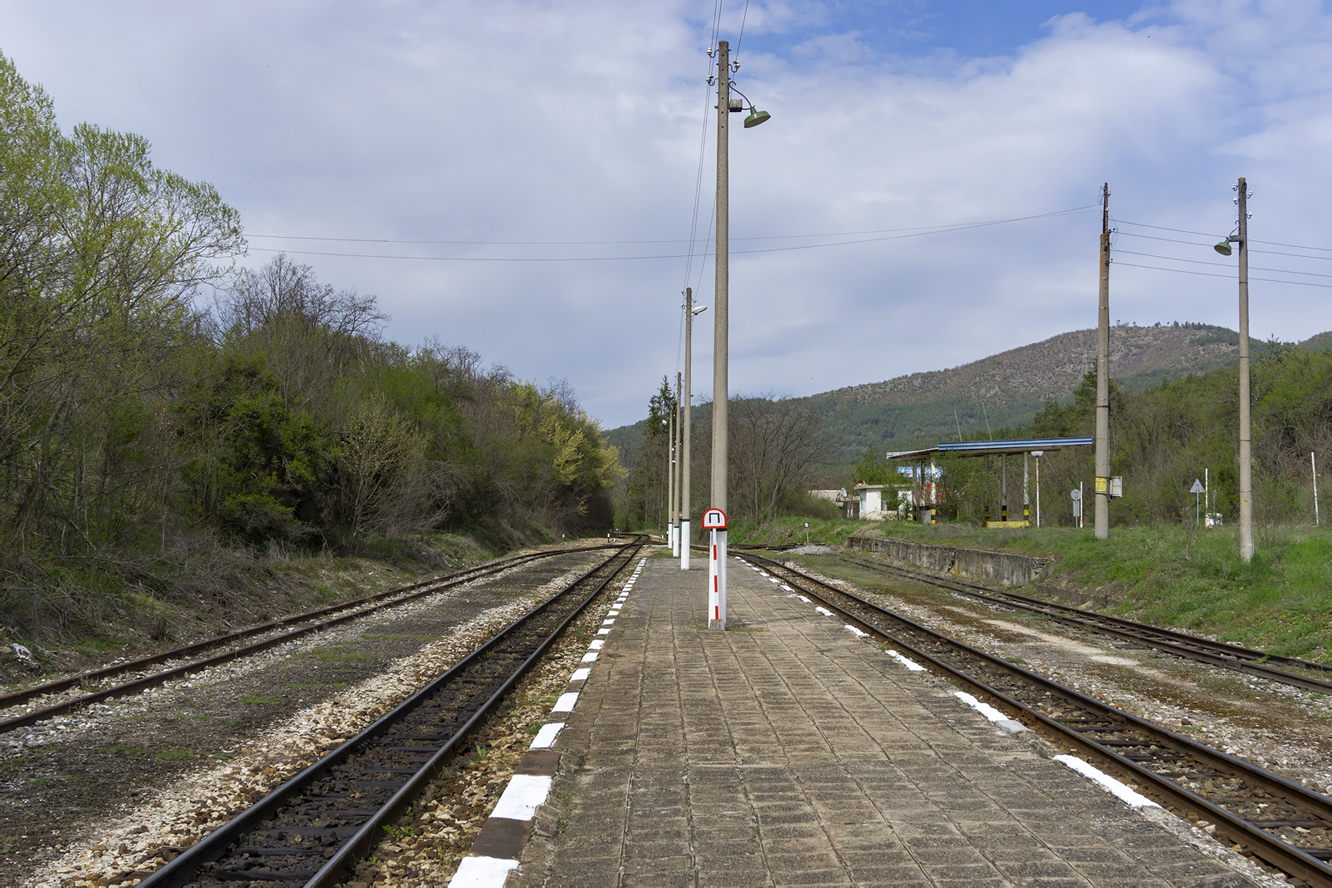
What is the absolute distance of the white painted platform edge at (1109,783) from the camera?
17.2 feet

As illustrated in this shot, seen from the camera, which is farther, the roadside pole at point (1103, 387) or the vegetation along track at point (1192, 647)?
the roadside pole at point (1103, 387)

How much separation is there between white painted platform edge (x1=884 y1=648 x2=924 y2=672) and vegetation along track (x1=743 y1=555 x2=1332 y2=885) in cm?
18

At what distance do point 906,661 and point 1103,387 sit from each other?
14.8 m

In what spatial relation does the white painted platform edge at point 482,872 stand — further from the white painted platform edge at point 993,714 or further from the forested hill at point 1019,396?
the forested hill at point 1019,396

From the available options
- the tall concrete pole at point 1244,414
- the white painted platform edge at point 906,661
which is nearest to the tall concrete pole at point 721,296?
the white painted platform edge at point 906,661

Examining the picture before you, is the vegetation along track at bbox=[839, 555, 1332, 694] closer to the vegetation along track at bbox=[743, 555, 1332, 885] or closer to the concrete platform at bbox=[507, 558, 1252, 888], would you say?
the vegetation along track at bbox=[743, 555, 1332, 885]

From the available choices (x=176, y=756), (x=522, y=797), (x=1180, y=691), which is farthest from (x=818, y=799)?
(x=1180, y=691)

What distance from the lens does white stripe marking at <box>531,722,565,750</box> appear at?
651cm

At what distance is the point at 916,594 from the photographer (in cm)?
2128

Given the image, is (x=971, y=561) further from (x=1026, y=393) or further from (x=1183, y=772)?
(x=1026, y=393)

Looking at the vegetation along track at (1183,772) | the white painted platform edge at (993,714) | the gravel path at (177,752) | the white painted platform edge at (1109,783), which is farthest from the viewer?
the white painted platform edge at (993,714)

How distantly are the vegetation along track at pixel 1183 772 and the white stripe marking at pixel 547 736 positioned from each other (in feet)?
13.0

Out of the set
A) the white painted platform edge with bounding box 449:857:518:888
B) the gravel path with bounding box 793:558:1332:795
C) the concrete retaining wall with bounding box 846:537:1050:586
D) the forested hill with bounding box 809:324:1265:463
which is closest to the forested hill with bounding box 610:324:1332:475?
the forested hill with bounding box 809:324:1265:463

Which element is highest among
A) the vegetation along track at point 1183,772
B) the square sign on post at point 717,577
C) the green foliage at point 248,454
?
the green foliage at point 248,454
